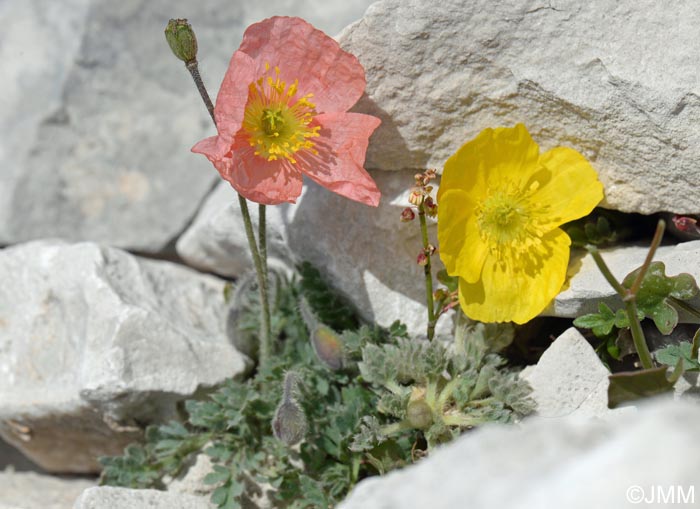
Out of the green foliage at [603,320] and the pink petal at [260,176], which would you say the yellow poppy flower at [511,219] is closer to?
the green foliage at [603,320]

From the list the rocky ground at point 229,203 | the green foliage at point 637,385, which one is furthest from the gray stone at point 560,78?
the green foliage at point 637,385

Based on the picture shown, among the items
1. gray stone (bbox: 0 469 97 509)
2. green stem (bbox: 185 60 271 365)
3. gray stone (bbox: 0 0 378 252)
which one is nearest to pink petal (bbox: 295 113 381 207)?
green stem (bbox: 185 60 271 365)

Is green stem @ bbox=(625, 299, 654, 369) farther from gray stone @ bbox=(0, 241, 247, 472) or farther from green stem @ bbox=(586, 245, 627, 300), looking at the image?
gray stone @ bbox=(0, 241, 247, 472)

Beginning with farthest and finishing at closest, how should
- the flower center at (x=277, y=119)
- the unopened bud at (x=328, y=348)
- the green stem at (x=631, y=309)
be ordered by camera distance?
the unopened bud at (x=328, y=348)
the flower center at (x=277, y=119)
the green stem at (x=631, y=309)

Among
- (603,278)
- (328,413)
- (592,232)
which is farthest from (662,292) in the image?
(328,413)

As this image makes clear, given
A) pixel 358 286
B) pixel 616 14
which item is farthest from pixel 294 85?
pixel 616 14

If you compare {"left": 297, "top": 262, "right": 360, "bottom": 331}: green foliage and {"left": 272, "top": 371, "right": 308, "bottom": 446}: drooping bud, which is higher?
{"left": 297, "top": 262, "right": 360, "bottom": 331}: green foliage
